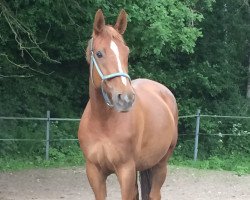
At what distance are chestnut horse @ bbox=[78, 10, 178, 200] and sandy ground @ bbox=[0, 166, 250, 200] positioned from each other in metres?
3.74

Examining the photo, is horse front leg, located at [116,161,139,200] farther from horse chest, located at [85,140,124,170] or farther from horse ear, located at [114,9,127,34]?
horse ear, located at [114,9,127,34]

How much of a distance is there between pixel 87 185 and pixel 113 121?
501cm

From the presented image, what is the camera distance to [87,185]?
8.79m

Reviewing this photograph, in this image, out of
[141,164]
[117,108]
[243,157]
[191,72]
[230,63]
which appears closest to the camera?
[117,108]

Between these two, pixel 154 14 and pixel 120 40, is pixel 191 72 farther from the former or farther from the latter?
pixel 120 40

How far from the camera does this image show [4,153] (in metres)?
11.2

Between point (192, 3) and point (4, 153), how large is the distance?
5006 millimetres

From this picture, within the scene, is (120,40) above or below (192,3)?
below

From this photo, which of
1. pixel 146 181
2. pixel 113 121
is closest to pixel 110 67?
pixel 113 121

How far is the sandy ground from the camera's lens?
7988mm

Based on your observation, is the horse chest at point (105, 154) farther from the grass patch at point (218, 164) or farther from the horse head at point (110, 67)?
the grass patch at point (218, 164)

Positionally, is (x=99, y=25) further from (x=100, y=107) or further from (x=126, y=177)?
(x=126, y=177)

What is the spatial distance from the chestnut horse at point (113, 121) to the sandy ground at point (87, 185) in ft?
12.3

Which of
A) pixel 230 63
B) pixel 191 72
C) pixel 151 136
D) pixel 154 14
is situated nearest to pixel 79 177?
pixel 154 14
